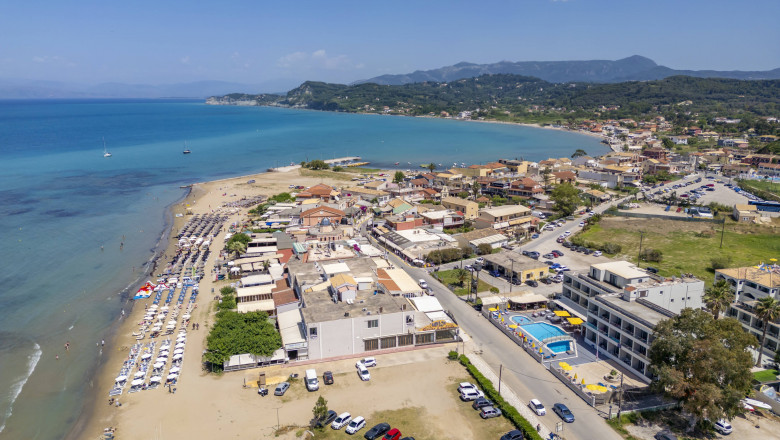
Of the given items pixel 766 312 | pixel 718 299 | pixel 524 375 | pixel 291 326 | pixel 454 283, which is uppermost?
pixel 718 299

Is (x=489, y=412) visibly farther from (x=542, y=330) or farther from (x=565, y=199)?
(x=565, y=199)

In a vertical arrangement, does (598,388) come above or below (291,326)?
below

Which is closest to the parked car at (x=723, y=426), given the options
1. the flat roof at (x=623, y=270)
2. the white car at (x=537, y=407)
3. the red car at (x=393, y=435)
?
the white car at (x=537, y=407)

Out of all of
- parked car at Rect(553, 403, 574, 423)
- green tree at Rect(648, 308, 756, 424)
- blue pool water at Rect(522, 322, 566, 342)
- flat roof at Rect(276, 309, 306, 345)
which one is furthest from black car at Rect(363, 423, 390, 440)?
green tree at Rect(648, 308, 756, 424)

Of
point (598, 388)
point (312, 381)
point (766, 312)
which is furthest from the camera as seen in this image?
point (766, 312)

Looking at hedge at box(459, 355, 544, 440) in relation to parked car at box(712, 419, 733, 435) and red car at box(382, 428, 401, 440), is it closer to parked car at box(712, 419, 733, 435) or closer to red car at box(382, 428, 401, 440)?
red car at box(382, 428, 401, 440)

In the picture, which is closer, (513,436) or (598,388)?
(513,436)

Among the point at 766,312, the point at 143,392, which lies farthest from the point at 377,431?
the point at 766,312
